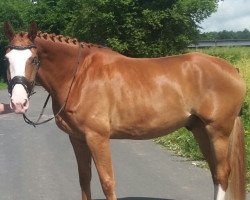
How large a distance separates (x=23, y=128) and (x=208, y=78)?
803 cm

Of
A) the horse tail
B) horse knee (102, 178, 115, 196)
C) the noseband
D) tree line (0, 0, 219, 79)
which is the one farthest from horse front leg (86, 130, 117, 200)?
tree line (0, 0, 219, 79)

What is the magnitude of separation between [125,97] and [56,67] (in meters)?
0.68

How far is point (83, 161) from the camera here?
481cm

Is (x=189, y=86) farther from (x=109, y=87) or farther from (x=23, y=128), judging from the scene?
(x=23, y=128)

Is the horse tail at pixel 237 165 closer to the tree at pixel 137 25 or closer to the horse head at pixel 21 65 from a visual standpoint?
the horse head at pixel 21 65

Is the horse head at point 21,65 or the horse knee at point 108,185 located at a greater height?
the horse head at point 21,65

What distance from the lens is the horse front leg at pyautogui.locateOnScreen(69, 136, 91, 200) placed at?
4.71 m

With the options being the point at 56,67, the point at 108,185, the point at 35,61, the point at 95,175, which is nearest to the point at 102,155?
the point at 108,185

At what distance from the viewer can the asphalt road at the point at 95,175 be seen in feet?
19.8

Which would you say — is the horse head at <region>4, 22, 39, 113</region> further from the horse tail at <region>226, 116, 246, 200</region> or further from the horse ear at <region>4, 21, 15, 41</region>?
the horse tail at <region>226, 116, 246, 200</region>

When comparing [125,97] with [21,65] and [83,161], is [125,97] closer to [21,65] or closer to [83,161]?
[83,161]

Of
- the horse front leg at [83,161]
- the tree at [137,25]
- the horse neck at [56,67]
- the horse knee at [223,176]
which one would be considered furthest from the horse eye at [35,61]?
the tree at [137,25]

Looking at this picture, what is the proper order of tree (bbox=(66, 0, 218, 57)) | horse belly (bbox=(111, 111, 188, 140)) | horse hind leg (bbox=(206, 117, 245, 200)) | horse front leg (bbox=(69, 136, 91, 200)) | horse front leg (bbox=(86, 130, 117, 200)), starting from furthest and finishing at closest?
tree (bbox=(66, 0, 218, 57)) < horse hind leg (bbox=(206, 117, 245, 200)) < horse front leg (bbox=(69, 136, 91, 200)) < horse belly (bbox=(111, 111, 188, 140)) < horse front leg (bbox=(86, 130, 117, 200))

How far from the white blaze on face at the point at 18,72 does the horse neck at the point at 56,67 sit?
0.34 metres
